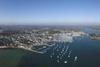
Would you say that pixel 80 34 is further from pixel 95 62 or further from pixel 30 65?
pixel 30 65

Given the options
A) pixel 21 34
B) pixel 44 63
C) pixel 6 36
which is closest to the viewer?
pixel 44 63

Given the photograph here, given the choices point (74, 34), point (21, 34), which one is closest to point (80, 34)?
point (74, 34)

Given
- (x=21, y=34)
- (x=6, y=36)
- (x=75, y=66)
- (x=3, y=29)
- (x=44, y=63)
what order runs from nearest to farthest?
(x=75, y=66), (x=44, y=63), (x=6, y=36), (x=21, y=34), (x=3, y=29)

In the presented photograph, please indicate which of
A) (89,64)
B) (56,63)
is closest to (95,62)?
(89,64)

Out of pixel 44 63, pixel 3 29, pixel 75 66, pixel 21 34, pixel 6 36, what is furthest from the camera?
pixel 3 29

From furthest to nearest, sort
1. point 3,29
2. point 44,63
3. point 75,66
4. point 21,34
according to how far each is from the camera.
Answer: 1. point 3,29
2. point 21,34
3. point 44,63
4. point 75,66

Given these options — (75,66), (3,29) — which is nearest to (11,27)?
(3,29)

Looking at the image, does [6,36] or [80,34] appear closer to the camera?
[6,36]

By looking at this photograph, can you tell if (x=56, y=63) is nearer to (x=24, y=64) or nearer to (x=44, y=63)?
(x=44, y=63)

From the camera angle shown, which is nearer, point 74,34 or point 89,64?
point 89,64
